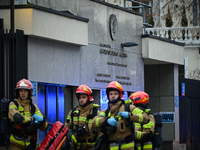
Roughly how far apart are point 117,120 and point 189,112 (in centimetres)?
1753

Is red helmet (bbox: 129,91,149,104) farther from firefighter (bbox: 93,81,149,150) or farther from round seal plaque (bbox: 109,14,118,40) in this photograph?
round seal plaque (bbox: 109,14,118,40)

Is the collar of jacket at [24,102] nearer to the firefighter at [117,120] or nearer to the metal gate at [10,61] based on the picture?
the firefighter at [117,120]

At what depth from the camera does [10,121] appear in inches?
519

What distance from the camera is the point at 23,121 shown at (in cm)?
1284

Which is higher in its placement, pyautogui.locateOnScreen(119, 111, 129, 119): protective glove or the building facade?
the building facade

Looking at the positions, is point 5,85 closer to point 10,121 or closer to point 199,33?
point 10,121

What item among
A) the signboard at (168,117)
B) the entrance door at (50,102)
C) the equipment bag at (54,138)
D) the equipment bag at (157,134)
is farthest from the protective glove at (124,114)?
the signboard at (168,117)

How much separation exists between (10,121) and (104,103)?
30.9 feet

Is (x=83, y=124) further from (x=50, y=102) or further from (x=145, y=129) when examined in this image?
(x=50, y=102)

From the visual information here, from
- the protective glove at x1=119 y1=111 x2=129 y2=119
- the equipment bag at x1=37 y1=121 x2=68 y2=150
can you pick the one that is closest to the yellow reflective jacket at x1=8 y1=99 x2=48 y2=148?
the equipment bag at x1=37 y1=121 x2=68 y2=150

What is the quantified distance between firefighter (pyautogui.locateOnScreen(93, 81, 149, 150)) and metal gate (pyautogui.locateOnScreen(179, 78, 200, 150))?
16034mm

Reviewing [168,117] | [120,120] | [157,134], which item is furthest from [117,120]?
[168,117]

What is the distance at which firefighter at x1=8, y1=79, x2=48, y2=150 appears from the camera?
12987 mm

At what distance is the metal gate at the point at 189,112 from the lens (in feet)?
93.0
